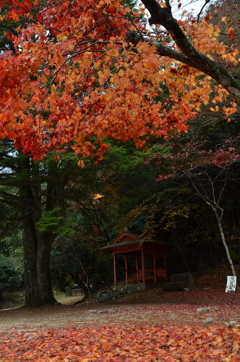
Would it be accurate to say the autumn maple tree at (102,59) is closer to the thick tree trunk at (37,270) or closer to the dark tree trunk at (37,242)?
the dark tree trunk at (37,242)

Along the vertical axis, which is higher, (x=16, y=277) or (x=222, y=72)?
(x=222, y=72)

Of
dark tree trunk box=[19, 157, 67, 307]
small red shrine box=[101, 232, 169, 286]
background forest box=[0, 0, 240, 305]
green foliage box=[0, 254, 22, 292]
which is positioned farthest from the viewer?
green foliage box=[0, 254, 22, 292]

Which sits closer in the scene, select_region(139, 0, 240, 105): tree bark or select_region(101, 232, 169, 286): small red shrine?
select_region(139, 0, 240, 105): tree bark

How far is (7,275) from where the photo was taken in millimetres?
22672

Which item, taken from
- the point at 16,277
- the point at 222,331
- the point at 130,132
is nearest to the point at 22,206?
the point at 130,132

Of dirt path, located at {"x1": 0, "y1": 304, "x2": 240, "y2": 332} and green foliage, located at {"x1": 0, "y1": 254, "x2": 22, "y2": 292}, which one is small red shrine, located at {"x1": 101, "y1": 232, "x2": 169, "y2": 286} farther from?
green foliage, located at {"x1": 0, "y1": 254, "x2": 22, "y2": 292}

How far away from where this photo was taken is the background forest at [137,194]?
10.8 metres

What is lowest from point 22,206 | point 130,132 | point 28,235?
point 28,235

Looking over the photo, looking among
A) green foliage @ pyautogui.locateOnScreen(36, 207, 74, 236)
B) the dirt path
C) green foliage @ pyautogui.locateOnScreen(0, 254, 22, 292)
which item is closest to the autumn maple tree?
the dirt path

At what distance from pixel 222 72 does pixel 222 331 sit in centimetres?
339

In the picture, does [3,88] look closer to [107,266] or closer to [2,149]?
[2,149]

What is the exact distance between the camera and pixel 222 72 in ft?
15.1

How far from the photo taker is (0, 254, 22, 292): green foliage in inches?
890

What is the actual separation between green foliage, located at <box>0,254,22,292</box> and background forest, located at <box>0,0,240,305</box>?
3805 millimetres
